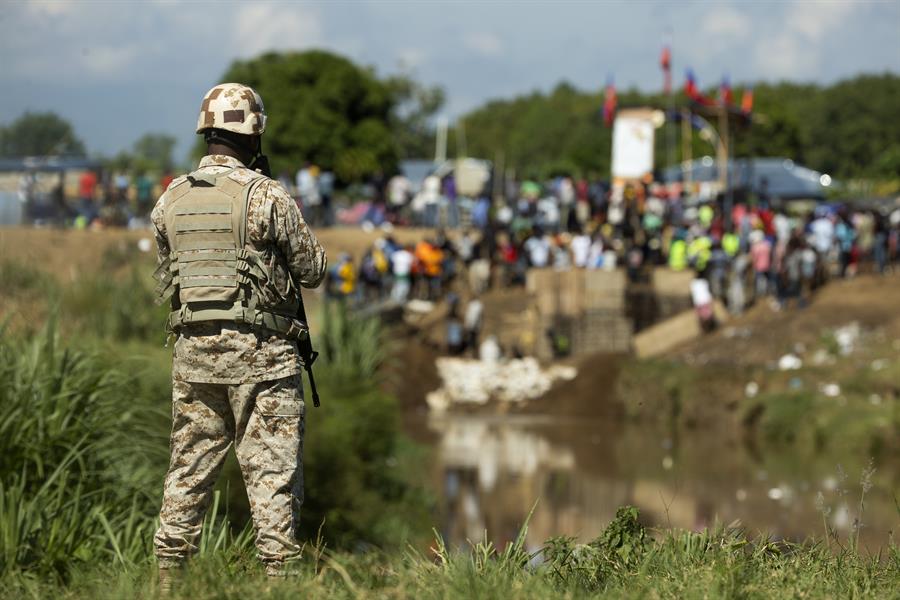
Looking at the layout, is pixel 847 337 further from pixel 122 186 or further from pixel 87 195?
pixel 87 195

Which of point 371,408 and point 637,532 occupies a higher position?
point 637,532

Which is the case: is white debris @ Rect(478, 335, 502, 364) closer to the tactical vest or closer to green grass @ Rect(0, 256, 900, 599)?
green grass @ Rect(0, 256, 900, 599)

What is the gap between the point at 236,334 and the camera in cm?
574

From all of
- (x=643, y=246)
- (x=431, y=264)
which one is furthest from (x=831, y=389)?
(x=431, y=264)

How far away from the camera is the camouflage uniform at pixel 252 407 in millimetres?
5711

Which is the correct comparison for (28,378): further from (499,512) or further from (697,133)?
(697,133)

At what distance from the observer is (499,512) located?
1861cm

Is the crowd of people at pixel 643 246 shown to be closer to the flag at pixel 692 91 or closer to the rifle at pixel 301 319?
the flag at pixel 692 91

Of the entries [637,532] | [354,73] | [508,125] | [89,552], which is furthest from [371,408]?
[508,125]

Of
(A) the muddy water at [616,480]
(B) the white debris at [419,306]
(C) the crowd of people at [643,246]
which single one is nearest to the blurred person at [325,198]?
(C) the crowd of people at [643,246]

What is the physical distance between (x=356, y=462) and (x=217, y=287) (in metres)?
10.9

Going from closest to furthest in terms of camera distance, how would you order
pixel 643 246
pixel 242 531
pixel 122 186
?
pixel 242 531
pixel 643 246
pixel 122 186

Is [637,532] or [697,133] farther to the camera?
[697,133]

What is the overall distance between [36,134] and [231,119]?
11803 millimetres
